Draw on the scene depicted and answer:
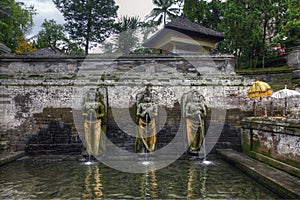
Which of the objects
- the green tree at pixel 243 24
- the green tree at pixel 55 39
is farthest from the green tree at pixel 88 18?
the green tree at pixel 243 24

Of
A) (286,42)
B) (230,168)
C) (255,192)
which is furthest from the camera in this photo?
(286,42)

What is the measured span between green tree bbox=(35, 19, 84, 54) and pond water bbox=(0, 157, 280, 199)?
20.0 m

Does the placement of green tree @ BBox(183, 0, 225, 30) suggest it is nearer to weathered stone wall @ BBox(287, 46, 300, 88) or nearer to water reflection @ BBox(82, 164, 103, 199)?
weathered stone wall @ BBox(287, 46, 300, 88)

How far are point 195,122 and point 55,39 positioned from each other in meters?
24.1

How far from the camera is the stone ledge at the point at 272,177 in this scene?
12.0 feet

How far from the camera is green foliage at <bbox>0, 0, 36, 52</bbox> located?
20.6 m

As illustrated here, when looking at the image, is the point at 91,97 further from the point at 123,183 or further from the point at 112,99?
the point at 123,183

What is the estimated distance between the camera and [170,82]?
7930 mm

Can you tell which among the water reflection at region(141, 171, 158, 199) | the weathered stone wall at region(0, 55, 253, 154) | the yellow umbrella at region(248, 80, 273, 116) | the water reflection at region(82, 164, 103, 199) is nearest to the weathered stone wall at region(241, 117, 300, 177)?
the yellow umbrella at region(248, 80, 273, 116)

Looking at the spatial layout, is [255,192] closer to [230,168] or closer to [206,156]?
[230,168]

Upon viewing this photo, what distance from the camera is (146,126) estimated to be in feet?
22.3

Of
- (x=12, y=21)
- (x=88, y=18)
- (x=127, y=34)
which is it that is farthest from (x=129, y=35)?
(x=12, y=21)

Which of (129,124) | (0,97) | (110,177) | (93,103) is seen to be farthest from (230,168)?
(0,97)

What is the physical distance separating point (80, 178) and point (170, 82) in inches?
173
